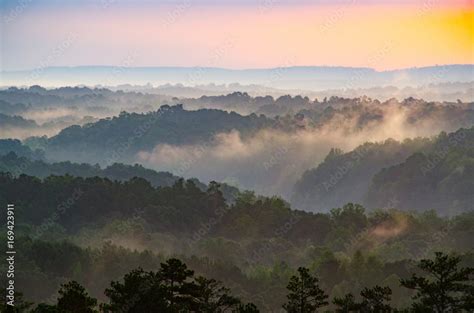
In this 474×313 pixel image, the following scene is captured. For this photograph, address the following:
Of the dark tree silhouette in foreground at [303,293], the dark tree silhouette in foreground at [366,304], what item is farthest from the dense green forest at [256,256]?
the dark tree silhouette in foreground at [303,293]

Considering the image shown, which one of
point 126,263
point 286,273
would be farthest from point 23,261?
point 286,273

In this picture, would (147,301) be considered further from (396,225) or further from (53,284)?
(396,225)

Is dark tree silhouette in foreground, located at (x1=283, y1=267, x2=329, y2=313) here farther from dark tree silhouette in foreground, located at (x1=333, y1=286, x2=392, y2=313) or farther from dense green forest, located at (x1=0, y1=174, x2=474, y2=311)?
dense green forest, located at (x1=0, y1=174, x2=474, y2=311)

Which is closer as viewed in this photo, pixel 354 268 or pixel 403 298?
pixel 403 298

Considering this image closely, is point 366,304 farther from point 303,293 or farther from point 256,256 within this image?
point 256,256

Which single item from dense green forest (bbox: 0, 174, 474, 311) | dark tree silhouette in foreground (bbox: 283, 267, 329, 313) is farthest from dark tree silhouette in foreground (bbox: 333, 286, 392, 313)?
dense green forest (bbox: 0, 174, 474, 311)

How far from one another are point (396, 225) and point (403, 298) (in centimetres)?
7305

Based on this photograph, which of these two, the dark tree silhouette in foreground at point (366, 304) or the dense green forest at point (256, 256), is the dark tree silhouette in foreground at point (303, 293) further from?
the dense green forest at point (256, 256)

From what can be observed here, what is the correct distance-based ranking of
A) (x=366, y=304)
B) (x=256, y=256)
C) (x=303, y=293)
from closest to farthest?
(x=366, y=304) < (x=303, y=293) < (x=256, y=256)

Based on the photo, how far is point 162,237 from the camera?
7569 inches

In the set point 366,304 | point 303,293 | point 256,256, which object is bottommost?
point 256,256

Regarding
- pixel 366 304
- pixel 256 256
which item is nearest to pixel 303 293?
pixel 366 304

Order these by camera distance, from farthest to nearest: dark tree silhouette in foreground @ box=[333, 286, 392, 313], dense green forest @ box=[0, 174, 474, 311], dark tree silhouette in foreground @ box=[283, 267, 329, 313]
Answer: dense green forest @ box=[0, 174, 474, 311] < dark tree silhouette in foreground @ box=[283, 267, 329, 313] < dark tree silhouette in foreground @ box=[333, 286, 392, 313]

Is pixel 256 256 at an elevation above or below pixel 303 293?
Result: below
